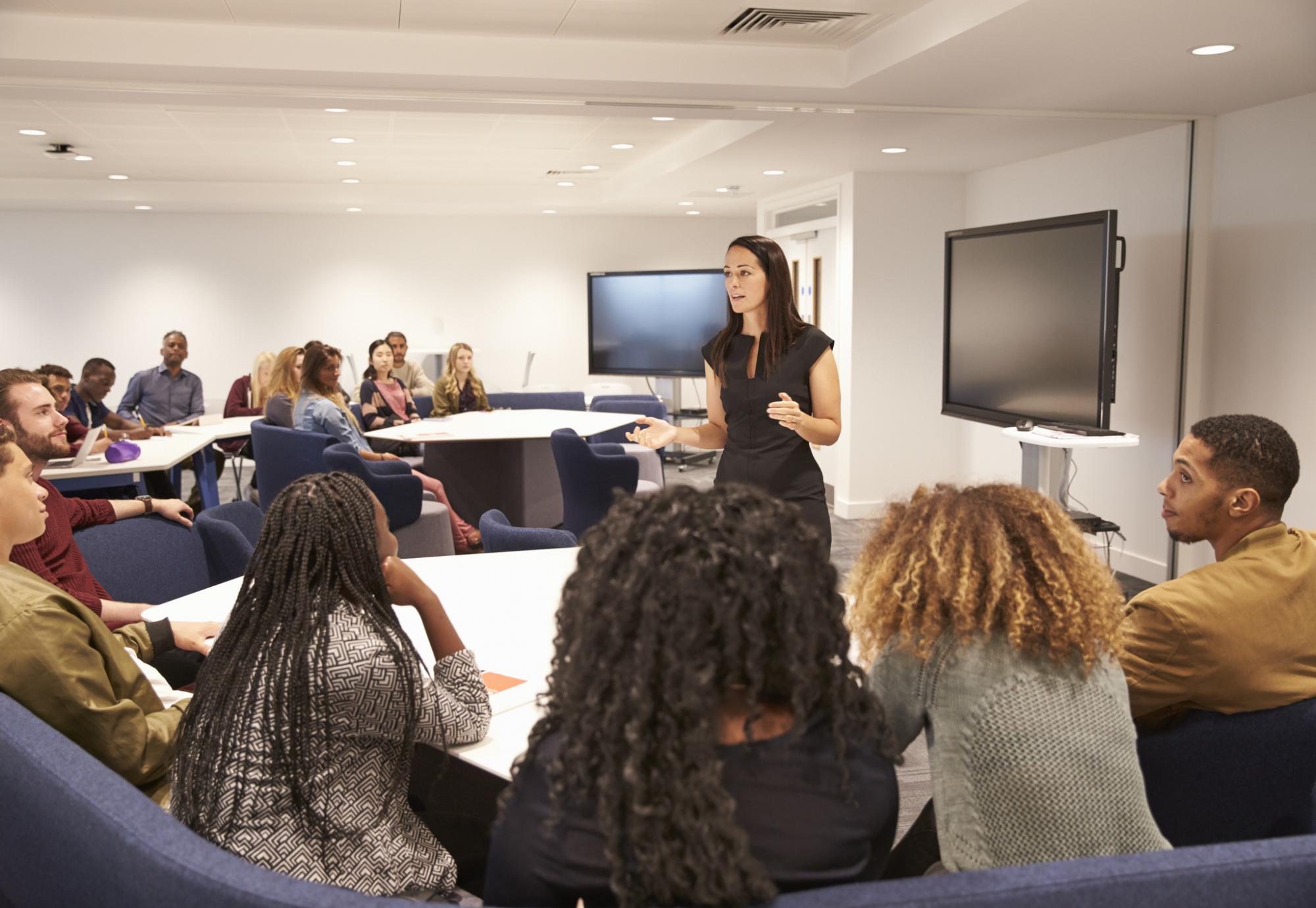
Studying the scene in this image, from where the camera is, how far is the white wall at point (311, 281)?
452 inches

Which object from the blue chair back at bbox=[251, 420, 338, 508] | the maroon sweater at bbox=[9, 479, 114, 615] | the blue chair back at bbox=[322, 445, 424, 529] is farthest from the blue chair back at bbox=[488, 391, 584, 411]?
the maroon sweater at bbox=[9, 479, 114, 615]

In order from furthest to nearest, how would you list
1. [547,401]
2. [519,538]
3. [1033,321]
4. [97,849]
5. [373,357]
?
1. [547,401]
2. [373,357]
3. [1033,321]
4. [519,538]
5. [97,849]

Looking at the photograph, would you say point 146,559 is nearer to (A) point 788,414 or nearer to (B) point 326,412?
(A) point 788,414

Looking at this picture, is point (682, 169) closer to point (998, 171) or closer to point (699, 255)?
point (998, 171)

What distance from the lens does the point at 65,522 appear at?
9.04ft

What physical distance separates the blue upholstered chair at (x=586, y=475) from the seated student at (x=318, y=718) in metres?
3.61

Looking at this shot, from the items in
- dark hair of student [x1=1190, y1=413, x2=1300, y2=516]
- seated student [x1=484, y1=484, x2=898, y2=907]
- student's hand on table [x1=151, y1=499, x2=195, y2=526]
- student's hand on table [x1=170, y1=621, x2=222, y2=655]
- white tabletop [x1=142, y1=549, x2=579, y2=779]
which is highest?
dark hair of student [x1=1190, y1=413, x2=1300, y2=516]

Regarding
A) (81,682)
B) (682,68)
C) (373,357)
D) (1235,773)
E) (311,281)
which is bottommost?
(1235,773)

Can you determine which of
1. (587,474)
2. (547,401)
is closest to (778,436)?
(587,474)

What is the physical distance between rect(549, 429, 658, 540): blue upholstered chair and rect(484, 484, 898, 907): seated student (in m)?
4.11

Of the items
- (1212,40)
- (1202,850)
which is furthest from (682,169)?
(1202,850)

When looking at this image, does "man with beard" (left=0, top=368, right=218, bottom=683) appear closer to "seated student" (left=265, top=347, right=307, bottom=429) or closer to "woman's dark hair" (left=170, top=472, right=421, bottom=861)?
"woman's dark hair" (left=170, top=472, right=421, bottom=861)

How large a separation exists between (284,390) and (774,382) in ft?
14.5

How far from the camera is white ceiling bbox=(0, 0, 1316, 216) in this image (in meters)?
4.12
